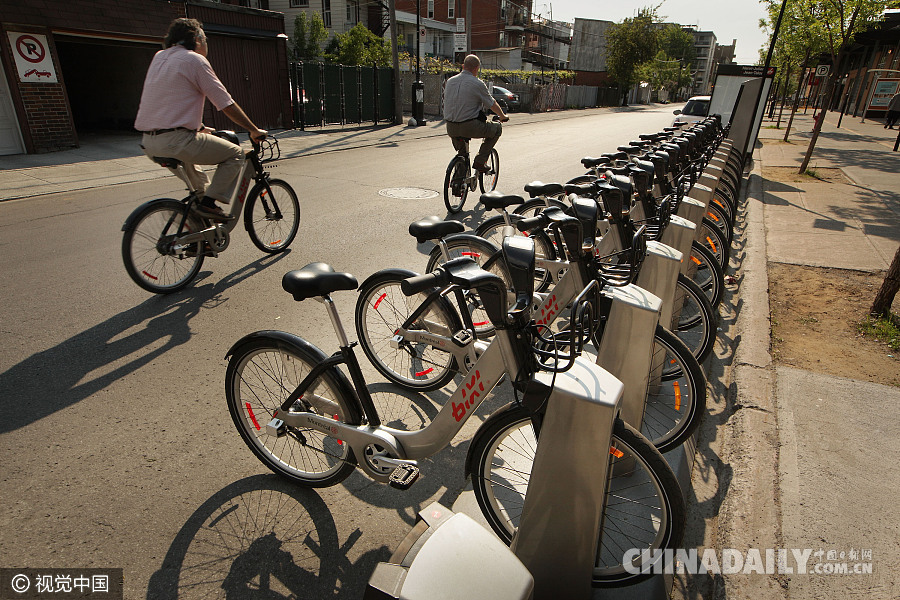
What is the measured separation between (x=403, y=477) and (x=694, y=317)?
2.74 m

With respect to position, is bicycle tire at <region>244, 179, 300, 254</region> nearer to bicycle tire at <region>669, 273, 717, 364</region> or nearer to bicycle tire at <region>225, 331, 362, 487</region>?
bicycle tire at <region>225, 331, 362, 487</region>

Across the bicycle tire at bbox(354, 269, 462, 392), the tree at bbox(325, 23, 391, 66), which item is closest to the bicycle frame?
the bicycle tire at bbox(354, 269, 462, 392)

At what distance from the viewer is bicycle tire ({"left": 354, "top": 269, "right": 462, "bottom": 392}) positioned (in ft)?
11.3

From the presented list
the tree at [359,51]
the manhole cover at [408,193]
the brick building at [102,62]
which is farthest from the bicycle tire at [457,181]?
the tree at [359,51]

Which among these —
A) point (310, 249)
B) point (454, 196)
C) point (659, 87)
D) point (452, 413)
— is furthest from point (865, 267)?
point (659, 87)

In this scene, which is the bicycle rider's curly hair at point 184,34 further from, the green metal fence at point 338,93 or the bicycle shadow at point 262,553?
the green metal fence at point 338,93

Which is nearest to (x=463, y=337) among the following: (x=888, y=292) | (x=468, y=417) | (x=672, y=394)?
(x=468, y=417)

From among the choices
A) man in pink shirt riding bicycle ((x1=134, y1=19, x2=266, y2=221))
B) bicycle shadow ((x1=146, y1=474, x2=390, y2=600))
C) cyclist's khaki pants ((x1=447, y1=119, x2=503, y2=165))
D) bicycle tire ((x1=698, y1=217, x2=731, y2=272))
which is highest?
man in pink shirt riding bicycle ((x1=134, y1=19, x2=266, y2=221))

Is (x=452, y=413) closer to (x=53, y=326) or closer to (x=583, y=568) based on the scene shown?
(x=583, y=568)

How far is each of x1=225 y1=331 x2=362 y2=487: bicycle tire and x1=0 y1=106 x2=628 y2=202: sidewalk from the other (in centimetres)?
815

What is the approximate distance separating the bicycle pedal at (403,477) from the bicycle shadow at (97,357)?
7.62 feet

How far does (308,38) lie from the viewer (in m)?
35.8

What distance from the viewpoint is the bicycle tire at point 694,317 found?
360 centimetres

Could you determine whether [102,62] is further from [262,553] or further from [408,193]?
[262,553]
